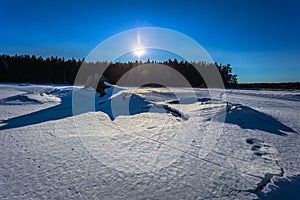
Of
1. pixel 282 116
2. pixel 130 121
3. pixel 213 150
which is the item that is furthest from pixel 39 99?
pixel 282 116

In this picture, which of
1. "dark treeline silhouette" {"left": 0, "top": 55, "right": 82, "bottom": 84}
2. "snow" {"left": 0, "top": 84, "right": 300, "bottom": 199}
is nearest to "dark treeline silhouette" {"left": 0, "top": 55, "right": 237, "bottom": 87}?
"dark treeline silhouette" {"left": 0, "top": 55, "right": 82, "bottom": 84}

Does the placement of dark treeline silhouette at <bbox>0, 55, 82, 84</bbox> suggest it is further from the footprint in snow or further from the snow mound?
the footprint in snow

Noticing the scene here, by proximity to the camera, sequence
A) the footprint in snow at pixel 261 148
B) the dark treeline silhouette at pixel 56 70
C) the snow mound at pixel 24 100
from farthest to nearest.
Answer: the dark treeline silhouette at pixel 56 70, the snow mound at pixel 24 100, the footprint in snow at pixel 261 148

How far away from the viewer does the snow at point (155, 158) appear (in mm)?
3043

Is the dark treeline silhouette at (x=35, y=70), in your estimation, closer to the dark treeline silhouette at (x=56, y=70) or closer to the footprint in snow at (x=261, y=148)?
the dark treeline silhouette at (x=56, y=70)

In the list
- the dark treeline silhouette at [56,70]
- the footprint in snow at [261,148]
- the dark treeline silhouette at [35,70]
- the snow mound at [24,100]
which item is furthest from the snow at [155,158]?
the dark treeline silhouette at [35,70]

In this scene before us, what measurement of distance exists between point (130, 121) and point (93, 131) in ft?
5.75

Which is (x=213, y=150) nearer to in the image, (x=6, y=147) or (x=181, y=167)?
(x=181, y=167)

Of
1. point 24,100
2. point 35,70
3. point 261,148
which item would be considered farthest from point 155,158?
point 35,70

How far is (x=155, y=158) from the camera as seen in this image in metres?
4.21

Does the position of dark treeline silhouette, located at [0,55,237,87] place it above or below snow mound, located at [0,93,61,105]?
above

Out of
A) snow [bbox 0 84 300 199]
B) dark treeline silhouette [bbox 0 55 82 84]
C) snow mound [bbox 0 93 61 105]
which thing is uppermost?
dark treeline silhouette [bbox 0 55 82 84]

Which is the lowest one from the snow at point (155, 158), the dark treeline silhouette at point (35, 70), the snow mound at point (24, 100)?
the snow at point (155, 158)

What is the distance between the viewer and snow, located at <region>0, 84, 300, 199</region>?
3.04 meters
